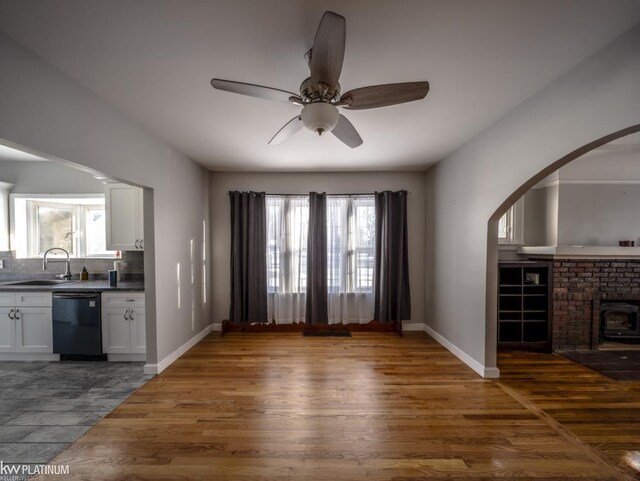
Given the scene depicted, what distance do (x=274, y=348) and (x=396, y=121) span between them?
9.82 feet

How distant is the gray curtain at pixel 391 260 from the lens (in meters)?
4.02

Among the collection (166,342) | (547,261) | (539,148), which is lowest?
(166,342)

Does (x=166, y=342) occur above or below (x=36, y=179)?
below

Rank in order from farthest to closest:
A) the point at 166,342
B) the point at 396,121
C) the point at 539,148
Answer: the point at 166,342
the point at 396,121
the point at 539,148

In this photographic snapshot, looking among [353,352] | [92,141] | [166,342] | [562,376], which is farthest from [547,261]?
[92,141]

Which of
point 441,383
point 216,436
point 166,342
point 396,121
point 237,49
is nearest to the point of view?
point 237,49

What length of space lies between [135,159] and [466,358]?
399cm

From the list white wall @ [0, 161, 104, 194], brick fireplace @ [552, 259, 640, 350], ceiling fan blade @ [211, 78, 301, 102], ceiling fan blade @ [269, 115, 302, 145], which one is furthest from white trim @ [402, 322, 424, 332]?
white wall @ [0, 161, 104, 194]

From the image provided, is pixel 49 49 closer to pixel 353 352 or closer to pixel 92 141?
pixel 92 141

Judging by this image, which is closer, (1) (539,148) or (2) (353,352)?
(1) (539,148)

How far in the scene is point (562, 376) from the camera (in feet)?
9.11

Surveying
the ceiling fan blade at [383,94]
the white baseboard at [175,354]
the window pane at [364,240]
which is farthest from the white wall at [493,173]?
the white baseboard at [175,354]

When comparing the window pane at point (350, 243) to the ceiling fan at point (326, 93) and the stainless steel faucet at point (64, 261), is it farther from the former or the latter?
the stainless steel faucet at point (64, 261)

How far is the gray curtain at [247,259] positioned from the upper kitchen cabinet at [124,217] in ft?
3.88
